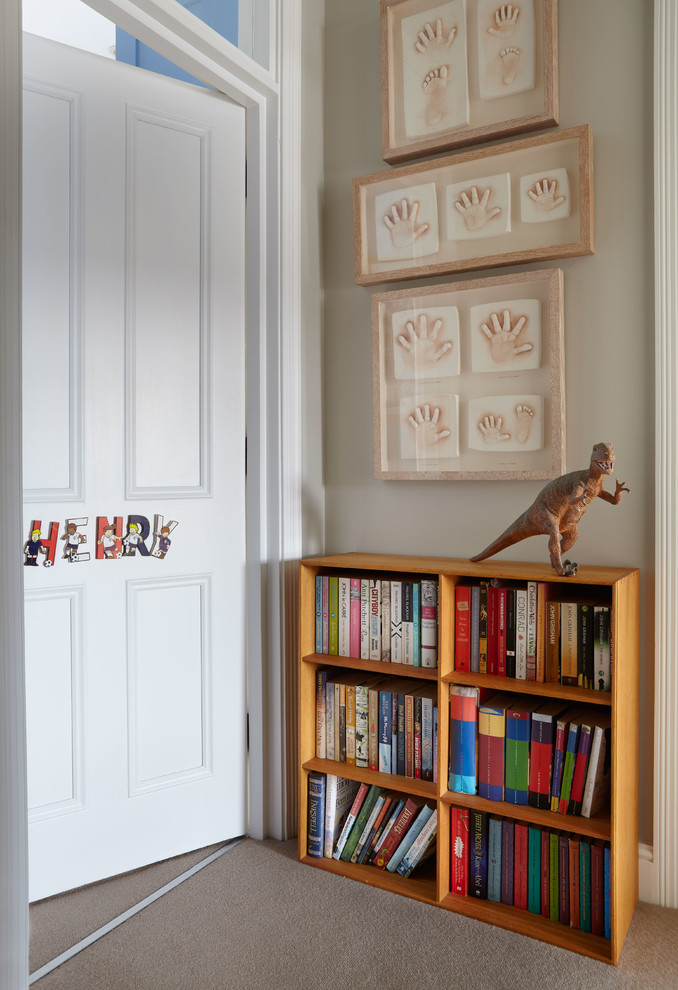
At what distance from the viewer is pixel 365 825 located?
204 cm

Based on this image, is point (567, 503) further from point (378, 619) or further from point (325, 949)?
point (325, 949)

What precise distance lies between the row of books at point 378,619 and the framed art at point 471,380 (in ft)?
1.17

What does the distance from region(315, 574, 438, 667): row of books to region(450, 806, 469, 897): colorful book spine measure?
1.26 feet

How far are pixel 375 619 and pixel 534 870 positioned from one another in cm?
72

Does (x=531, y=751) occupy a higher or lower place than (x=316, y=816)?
higher

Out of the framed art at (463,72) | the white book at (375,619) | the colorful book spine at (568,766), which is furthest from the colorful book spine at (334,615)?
the framed art at (463,72)

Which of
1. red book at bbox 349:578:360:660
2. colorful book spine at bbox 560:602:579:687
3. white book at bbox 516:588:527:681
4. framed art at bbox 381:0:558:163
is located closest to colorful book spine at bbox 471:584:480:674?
white book at bbox 516:588:527:681

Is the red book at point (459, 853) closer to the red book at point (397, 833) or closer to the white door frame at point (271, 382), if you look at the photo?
the red book at point (397, 833)

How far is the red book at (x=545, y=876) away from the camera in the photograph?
1.76 m

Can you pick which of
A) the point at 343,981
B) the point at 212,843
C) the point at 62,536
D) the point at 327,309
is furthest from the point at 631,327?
the point at 212,843

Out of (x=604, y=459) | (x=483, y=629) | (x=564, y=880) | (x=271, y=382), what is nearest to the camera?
(x=604, y=459)

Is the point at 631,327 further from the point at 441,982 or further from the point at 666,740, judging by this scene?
the point at 441,982

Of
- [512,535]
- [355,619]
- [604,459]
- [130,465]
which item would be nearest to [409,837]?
[355,619]

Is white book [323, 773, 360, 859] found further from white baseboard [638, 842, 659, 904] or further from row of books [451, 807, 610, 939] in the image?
white baseboard [638, 842, 659, 904]
